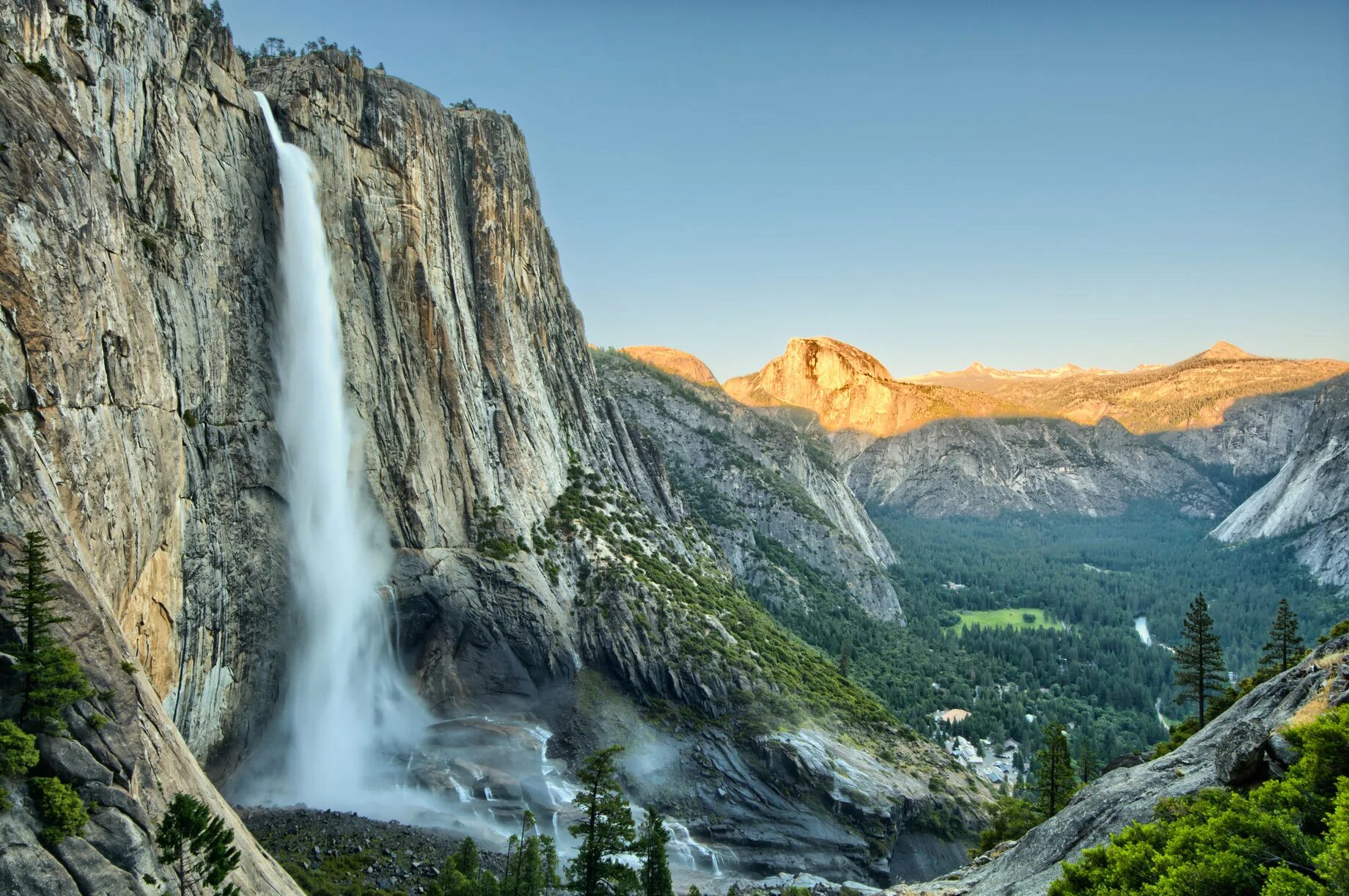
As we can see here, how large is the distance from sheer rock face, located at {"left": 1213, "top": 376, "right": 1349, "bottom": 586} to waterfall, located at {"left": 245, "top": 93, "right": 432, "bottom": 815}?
6282 inches

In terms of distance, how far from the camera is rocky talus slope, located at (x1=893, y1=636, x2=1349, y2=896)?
1906cm

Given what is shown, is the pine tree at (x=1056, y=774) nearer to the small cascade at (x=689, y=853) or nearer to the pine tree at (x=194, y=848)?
the small cascade at (x=689, y=853)

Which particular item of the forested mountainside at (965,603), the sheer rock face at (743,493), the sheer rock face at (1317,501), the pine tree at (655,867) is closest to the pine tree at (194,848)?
the pine tree at (655,867)

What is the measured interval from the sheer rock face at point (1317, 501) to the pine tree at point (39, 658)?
17610cm

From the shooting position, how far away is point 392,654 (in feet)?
186

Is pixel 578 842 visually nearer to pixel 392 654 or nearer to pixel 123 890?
pixel 392 654

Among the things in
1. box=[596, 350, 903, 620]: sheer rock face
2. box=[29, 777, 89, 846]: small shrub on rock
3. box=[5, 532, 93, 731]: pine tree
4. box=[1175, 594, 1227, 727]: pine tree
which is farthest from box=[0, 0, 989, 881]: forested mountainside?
box=[596, 350, 903, 620]: sheer rock face

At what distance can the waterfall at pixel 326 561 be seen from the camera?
4972cm

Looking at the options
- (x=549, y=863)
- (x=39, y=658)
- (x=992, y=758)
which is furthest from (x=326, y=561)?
(x=992, y=758)

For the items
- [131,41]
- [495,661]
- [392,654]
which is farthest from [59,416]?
[495,661]

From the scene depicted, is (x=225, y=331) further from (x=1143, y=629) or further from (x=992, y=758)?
(x=1143, y=629)

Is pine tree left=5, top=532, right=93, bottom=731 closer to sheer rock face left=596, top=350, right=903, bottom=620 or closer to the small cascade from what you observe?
the small cascade

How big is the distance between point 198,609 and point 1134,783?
145 feet

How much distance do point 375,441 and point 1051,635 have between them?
384 ft
